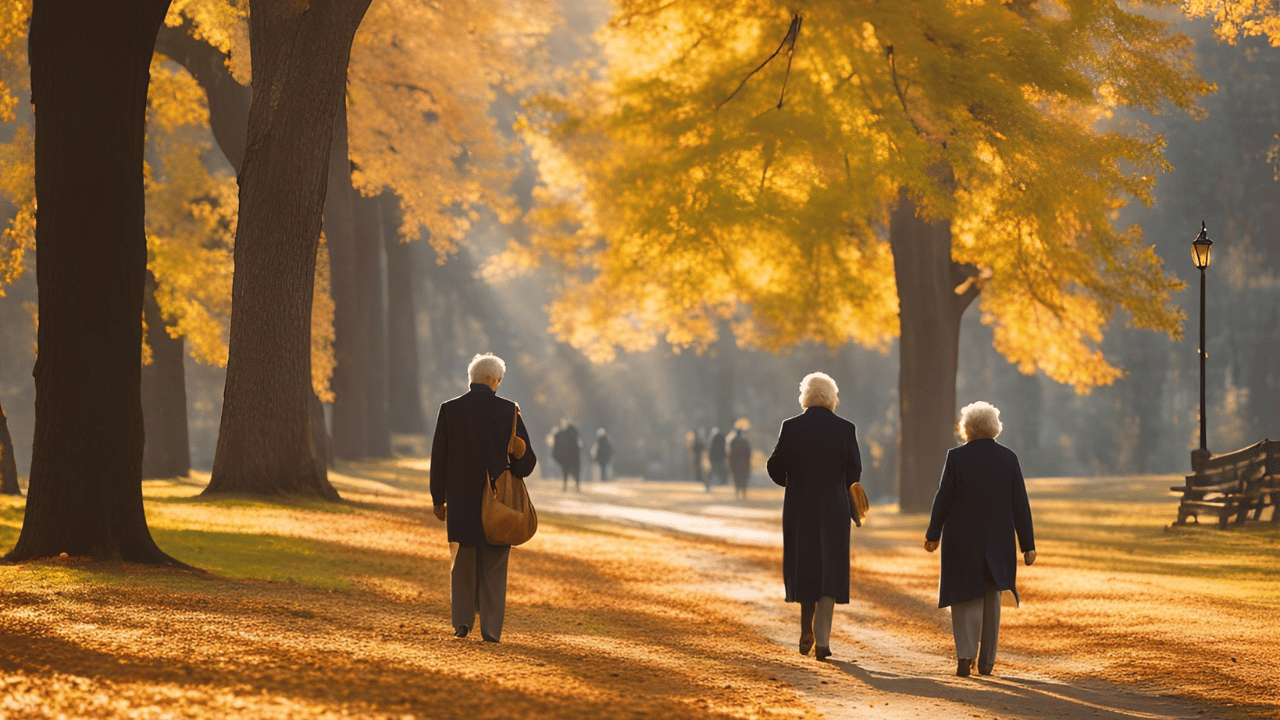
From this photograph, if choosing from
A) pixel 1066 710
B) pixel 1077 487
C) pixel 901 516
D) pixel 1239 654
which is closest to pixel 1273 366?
pixel 1077 487

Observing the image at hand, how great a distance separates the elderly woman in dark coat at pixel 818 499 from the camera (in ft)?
29.8

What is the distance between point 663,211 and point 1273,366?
87.1 ft

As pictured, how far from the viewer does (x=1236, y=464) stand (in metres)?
20.4

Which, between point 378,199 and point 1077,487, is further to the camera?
point 378,199

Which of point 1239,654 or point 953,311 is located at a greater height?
point 953,311

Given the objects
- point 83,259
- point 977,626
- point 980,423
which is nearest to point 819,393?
point 980,423

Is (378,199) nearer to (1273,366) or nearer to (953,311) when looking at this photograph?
(953,311)

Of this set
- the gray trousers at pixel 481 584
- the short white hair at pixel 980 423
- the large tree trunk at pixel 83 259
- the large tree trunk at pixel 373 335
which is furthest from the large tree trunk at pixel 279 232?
the large tree trunk at pixel 373 335


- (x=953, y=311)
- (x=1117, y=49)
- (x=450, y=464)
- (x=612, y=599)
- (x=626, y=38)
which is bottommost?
(x=612, y=599)

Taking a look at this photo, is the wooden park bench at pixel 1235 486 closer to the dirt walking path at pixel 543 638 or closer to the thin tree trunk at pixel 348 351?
the dirt walking path at pixel 543 638

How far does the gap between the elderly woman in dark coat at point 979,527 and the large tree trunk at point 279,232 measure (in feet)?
31.0

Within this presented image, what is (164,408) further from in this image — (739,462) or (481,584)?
Result: (481,584)

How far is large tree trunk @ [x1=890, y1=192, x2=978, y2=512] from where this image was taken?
76.3ft

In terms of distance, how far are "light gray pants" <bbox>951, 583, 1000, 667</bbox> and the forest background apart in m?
12.1
